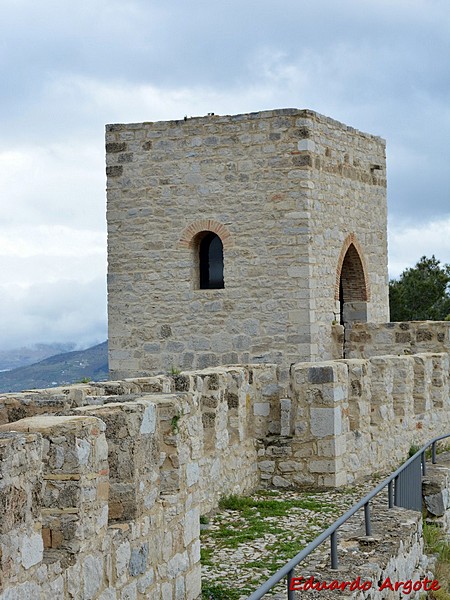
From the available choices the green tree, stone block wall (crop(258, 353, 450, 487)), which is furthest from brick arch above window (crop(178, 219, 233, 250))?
the green tree

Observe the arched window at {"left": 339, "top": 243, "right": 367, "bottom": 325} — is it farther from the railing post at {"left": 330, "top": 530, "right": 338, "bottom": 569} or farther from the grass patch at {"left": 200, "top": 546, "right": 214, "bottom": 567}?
the railing post at {"left": 330, "top": 530, "right": 338, "bottom": 569}

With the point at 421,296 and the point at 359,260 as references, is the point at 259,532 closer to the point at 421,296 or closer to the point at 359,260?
the point at 359,260

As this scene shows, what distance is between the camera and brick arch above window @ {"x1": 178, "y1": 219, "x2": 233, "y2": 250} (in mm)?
14758

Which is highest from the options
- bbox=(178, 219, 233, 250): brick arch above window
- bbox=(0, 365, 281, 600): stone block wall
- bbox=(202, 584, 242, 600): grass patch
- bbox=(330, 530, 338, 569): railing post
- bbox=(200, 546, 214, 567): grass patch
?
bbox=(178, 219, 233, 250): brick arch above window

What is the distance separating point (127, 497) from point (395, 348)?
34.3ft

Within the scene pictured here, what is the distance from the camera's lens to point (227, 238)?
14.7 m

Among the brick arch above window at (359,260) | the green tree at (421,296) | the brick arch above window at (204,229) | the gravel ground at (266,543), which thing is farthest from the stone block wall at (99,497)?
the green tree at (421,296)

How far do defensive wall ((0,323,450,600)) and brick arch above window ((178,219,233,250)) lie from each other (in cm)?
432

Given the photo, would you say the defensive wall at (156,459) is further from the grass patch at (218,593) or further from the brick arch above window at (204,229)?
the brick arch above window at (204,229)

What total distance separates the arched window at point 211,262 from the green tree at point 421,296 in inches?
562

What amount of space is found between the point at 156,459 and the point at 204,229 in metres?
9.50

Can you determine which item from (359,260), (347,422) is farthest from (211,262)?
(347,422)

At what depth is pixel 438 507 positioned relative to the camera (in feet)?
31.6

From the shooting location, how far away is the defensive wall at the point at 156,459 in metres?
4.25
